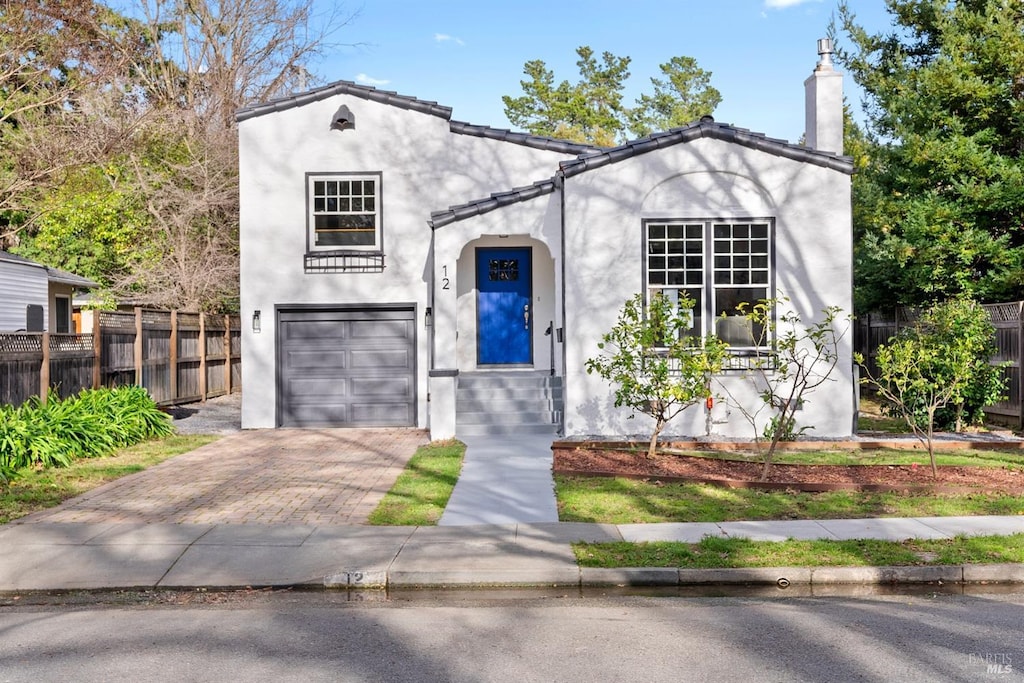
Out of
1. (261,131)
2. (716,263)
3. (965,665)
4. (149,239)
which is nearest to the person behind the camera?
(965,665)

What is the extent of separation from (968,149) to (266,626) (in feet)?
56.7

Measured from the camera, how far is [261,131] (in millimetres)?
16609

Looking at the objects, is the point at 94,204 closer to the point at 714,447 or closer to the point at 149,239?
the point at 149,239

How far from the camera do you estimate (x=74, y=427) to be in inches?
505

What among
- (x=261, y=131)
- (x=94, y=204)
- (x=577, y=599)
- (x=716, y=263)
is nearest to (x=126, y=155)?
(x=94, y=204)

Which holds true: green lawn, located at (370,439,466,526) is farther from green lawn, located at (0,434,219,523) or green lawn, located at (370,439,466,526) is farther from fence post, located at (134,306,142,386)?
fence post, located at (134,306,142,386)

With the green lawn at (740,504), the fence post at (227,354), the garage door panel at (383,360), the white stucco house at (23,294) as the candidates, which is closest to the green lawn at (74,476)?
the garage door panel at (383,360)

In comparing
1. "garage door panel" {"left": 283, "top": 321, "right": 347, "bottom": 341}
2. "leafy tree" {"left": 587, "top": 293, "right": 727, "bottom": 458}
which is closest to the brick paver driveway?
"garage door panel" {"left": 283, "top": 321, "right": 347, "bottom": 341}

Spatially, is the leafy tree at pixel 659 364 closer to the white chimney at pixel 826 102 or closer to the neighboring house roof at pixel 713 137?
the neighboring house roof at pixel 713 137

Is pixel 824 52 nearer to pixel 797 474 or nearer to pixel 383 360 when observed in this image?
pixel 797 474

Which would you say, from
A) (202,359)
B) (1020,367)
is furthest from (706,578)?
(202,359)

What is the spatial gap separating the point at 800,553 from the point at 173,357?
1611cm

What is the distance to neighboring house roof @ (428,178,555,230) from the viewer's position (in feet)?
49.1

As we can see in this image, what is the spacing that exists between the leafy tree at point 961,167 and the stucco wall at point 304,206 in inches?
399
